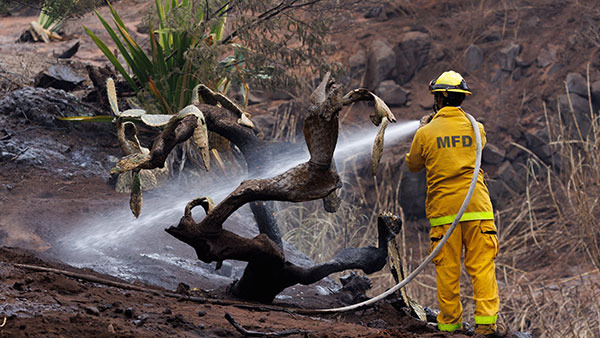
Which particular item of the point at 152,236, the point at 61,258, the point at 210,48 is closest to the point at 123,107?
the point at 210,48

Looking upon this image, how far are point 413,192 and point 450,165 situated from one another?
6.54 meters

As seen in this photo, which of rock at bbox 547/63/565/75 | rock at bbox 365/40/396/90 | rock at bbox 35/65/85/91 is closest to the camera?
rock at bbox 35/65/85/91

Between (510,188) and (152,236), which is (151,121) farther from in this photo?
(510,188)

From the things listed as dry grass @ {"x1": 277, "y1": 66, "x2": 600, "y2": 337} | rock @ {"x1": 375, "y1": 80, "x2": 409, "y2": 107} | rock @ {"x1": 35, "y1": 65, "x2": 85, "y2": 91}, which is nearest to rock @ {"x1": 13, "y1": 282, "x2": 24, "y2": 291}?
dry grass @ {"x1": 277, "y1": 66, "x2": 600, "y2": 337}

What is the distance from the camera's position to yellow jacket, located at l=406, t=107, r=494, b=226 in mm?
4129

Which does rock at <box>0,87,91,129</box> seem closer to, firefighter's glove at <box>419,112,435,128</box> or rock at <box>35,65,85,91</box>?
rock at <box>35,65,85,91</box>

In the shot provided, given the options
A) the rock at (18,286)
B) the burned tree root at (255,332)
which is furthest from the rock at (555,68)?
the rock at (18,286)

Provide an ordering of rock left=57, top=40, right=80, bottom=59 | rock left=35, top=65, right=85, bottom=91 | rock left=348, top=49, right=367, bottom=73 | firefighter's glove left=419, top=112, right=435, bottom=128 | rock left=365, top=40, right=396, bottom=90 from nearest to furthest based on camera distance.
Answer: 1. firefighter's glove left=419, top=112, right=435, bottom=128
2. rock left=35, top=65, right=85, bottom=91
3. rock left=57, top=40, right=80, bottom=59
4. rock left=365, top=40, right=396, bottom=90
5. rock left=348, top=49, right=367, bottom=73

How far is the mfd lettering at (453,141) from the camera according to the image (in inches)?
166

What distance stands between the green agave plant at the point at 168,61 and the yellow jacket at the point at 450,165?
3.15 metres

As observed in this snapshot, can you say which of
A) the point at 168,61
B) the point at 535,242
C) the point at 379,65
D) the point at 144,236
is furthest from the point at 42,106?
the point at 379,65

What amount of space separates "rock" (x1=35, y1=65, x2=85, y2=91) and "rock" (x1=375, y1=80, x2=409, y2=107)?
5395mm

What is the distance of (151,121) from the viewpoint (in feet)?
14.5

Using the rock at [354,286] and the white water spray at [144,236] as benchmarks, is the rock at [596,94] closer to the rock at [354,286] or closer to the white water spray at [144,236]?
the white water spray at [144,236]
